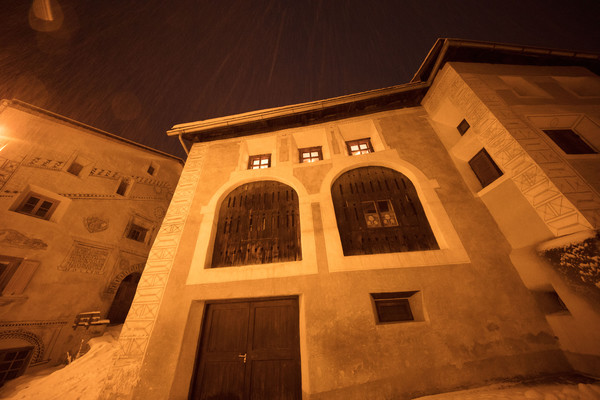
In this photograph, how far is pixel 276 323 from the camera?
4871mm

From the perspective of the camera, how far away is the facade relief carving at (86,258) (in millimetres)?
8992

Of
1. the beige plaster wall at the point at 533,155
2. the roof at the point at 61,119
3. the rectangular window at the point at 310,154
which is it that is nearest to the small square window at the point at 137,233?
the roof at the point at 61,119

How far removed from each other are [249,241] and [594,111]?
10005 millimetres

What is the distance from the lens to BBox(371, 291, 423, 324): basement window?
15.3 ft

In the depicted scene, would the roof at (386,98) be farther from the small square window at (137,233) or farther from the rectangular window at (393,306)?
the small square window at (137,233)

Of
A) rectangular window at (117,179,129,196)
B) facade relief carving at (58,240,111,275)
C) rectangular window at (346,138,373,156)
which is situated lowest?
facade relief carving at (58,240,111,275)

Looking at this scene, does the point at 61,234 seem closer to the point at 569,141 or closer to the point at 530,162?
the point at 530,162

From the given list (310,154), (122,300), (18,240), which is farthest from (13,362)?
(310,154)

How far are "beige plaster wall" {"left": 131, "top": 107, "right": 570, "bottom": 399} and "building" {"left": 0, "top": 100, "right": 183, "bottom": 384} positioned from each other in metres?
6.75

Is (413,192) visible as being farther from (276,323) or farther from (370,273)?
(276,323)

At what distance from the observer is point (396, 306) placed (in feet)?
15.9

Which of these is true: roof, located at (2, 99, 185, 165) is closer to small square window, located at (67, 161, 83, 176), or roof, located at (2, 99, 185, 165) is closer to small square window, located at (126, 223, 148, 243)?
small square window, located at (67, 161, 83, 176)

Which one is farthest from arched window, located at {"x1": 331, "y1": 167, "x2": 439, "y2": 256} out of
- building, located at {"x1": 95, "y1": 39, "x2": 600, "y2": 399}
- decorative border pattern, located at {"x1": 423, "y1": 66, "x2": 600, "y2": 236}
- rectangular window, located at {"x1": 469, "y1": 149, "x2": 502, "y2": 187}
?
decorative border pattern, located at {"x1": 423, "y1": 66, "x2": 600, "y2": 236}

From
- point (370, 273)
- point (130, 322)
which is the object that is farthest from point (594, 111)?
point (130, 322)
